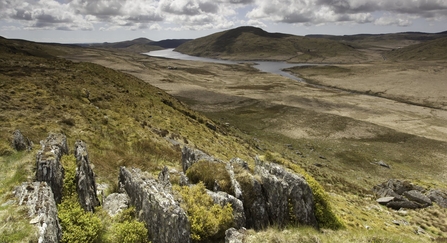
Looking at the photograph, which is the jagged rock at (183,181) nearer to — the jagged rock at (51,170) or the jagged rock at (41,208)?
the jagged rock at (51,170)

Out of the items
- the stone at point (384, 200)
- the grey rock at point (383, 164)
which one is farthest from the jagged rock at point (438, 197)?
the grey rock at point (383, 164)

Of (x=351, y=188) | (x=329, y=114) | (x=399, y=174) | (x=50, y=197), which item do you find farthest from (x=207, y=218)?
(x=329, y=114)

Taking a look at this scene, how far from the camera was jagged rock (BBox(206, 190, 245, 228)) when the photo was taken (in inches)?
449

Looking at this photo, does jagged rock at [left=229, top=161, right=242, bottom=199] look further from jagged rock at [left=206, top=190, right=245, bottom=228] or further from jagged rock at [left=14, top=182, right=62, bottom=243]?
jagged rock at [left=14, top=182, right=62, bottom=243]

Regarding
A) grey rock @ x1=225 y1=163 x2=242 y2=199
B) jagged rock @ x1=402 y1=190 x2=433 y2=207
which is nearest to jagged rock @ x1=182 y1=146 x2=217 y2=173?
grey rock @ x1=225 y1=163 x2=242 y2=199

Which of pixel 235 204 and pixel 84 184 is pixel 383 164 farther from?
pixel 84 184

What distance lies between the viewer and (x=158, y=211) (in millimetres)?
10156

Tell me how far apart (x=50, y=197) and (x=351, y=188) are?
31232 mm

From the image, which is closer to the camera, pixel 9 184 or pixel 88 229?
pixel 88 229

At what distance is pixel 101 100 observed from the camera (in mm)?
33875

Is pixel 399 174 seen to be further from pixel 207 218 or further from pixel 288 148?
pixel 207 218

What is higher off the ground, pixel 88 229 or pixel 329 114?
pixel 88 229

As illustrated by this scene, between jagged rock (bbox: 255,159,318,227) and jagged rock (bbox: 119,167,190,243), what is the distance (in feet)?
16.1

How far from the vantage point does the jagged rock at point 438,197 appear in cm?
2691
